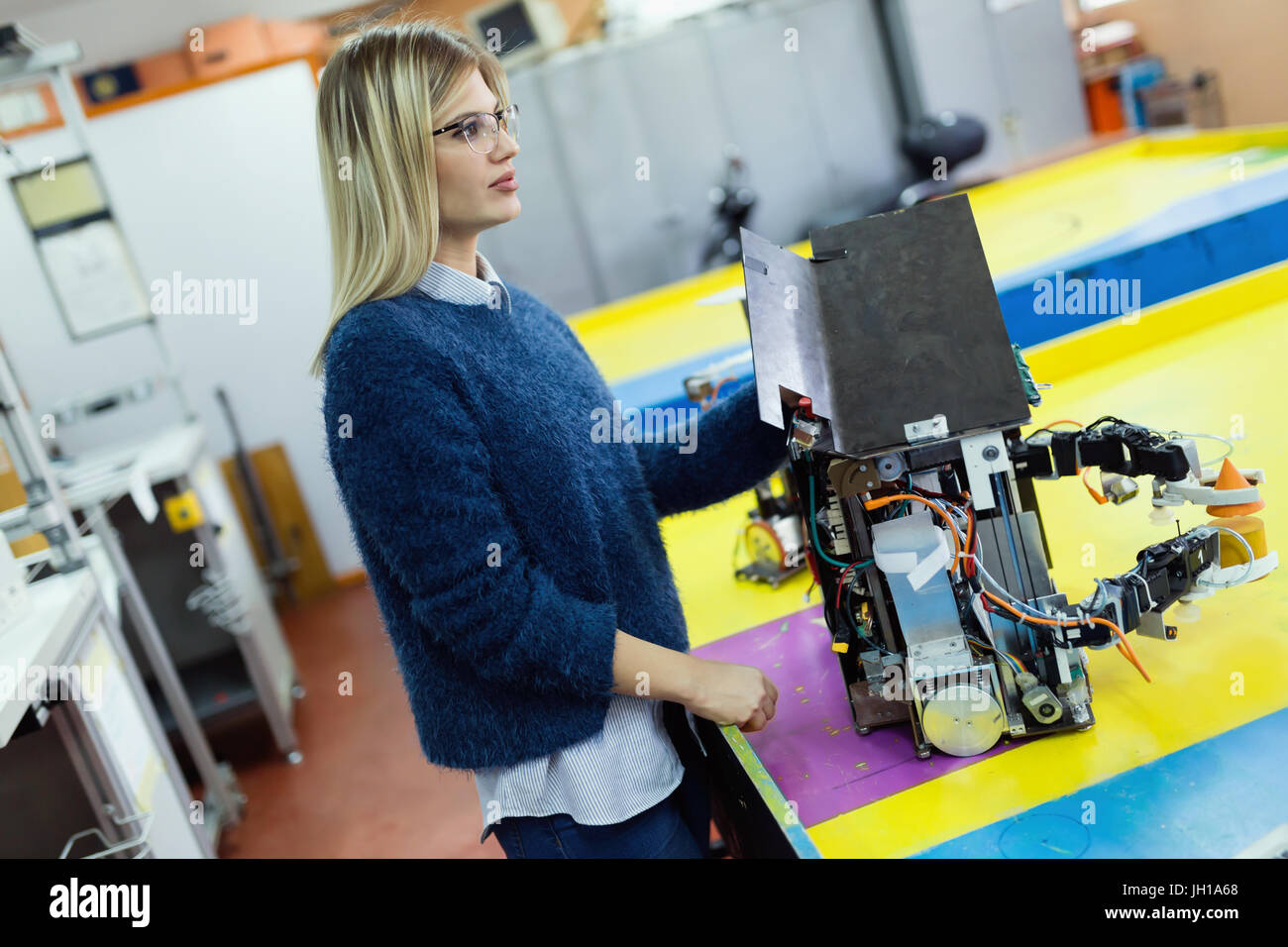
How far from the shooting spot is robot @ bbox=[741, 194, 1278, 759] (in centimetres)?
97

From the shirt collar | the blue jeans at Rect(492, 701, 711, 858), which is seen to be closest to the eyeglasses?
the shirt collar

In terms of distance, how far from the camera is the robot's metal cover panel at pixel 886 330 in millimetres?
961

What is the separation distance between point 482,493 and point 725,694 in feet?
1.08

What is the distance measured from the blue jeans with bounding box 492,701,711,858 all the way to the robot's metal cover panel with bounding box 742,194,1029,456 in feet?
1.39

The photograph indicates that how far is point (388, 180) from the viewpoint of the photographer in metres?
0.97

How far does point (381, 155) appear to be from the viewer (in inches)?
37.9

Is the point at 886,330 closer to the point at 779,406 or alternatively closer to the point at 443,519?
the point at 779,406

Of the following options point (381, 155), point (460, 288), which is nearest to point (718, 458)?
point (460, 288)

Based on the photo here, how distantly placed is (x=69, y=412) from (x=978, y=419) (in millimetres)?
3134

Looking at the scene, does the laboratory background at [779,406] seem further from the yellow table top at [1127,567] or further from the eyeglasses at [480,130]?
the eyeglasses at [480,130]

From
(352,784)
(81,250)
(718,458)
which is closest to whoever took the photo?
(718,458)

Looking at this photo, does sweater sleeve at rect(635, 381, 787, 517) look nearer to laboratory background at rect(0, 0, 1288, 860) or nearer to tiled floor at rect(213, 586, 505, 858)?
laboratory background at rect(0, 0, 1288, 860)

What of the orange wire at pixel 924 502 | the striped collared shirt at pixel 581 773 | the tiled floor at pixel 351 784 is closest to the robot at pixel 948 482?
the orange wire at pixel 924 502
